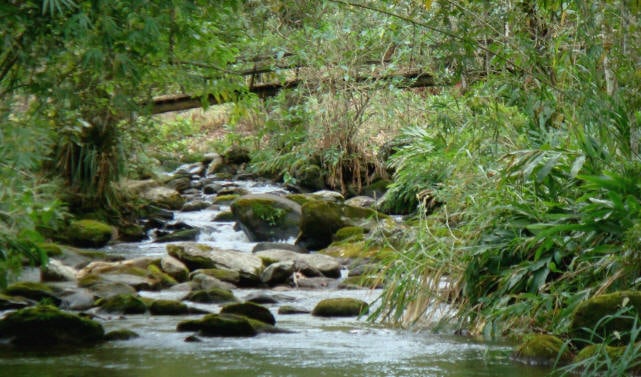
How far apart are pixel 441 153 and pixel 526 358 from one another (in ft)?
24.4

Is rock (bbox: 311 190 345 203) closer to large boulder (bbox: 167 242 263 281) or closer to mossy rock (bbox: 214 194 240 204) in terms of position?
mossy rock (bbox: 214 194 240 204)

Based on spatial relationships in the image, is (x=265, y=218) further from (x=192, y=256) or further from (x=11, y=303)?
(x=11, y=303)

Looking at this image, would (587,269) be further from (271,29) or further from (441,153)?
(271,29)

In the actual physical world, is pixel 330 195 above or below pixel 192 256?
above

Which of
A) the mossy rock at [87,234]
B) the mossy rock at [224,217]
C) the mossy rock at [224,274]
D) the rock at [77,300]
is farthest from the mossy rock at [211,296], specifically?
the mossy rock at [224,217]

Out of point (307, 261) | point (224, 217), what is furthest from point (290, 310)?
point (224, 217)

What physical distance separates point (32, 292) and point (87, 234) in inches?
184

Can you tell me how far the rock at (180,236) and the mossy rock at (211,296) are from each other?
4910 mm

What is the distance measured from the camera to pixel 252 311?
7836mm

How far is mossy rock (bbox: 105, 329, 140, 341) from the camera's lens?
716cm

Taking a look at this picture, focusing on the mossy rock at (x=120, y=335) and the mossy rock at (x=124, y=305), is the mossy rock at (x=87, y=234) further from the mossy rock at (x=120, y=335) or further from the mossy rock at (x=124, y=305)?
the mossy rock at (x=120, y=335)

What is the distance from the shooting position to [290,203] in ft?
49.0

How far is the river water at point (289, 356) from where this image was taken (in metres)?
5.83

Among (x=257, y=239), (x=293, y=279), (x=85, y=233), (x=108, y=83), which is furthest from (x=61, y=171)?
(x=108, y=83)
